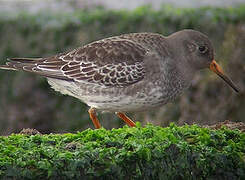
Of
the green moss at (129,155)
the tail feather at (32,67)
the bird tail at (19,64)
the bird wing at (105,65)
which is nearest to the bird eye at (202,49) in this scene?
the bird wing at (105,65)

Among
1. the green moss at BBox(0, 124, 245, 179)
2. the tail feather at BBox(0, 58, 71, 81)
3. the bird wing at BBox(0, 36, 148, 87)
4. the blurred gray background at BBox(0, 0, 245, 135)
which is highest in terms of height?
the green moss at BBox(0, 124, 245, 179)

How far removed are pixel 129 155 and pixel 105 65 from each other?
11.0 feet

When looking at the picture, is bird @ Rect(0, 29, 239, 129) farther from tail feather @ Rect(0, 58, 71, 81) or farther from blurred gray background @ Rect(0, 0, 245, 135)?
blurred gray background @ Rect(0, 0, 245, 135)

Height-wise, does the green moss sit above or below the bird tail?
above

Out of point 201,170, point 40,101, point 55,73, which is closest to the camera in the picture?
point 201,170

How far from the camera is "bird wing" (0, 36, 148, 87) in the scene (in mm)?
9039

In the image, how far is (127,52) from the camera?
910 cm

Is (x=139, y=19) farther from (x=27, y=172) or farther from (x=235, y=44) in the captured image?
(x=27, y=172)

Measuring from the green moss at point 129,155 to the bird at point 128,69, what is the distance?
193 cm

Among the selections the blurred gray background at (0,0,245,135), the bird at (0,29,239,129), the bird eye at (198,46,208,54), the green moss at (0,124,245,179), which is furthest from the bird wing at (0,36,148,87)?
the blurred gray background at (0,0,245,135)

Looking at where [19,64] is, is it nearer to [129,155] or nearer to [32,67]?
[32,67]

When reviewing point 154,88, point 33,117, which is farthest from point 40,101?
point 154,88

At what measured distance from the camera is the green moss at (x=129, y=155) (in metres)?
5.76

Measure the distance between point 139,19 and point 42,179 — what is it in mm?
7037
